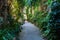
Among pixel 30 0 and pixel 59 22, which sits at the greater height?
pixel 30 0

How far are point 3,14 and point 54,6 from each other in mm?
2556

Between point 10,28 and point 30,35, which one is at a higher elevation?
point 30,35

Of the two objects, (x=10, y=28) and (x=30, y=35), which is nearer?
(x=10, y=28)

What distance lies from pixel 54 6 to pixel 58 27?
1.09m

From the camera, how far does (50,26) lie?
286 inches

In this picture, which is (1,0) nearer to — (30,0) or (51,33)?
(51,33)

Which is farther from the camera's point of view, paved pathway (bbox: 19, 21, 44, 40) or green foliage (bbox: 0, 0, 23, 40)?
paved pathway (bbox: 19, 21, 44, 40)

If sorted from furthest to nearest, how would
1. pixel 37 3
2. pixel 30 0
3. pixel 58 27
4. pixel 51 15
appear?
pixel 37 3 → pixel 30 0 → pixel 51 15 → pixel 58 27

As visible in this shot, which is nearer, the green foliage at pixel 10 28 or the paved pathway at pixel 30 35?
the green foliage at pixel 10 28

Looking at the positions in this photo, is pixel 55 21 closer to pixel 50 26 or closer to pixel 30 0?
pixel 50 26

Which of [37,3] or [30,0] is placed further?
[37,3]

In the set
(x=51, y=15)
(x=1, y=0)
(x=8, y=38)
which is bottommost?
(x=8, y=38)

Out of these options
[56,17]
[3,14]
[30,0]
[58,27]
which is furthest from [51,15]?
[30,0]

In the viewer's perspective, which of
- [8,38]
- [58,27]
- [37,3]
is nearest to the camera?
[8,38]
